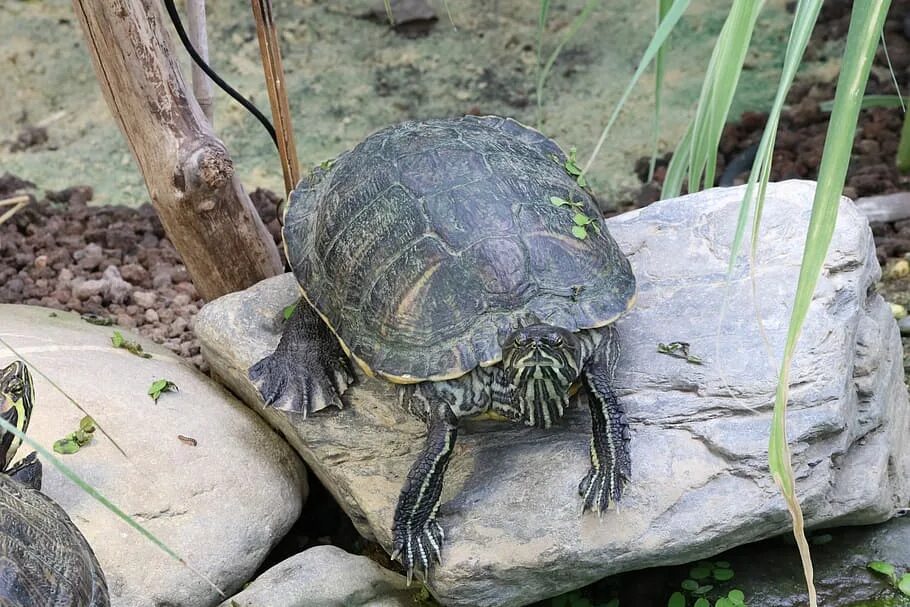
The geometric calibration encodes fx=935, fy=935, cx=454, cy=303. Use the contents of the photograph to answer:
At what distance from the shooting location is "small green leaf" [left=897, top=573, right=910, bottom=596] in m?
2.41

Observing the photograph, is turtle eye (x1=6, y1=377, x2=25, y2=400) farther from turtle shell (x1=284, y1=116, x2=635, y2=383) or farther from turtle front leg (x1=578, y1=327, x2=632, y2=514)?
turtle front leg (x1=578, y1=327, x2=632, y2=514)

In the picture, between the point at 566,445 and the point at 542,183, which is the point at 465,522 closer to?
the point at 566,445

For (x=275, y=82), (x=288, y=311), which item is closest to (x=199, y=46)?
(x=275, y=82)

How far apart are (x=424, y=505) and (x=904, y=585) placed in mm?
1269

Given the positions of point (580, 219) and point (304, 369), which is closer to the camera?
point (580, 219)

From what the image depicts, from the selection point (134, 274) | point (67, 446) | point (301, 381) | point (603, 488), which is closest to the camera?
point (603, 488)

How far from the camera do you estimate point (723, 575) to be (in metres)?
2.50

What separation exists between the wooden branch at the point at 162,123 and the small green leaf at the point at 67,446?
756 mm

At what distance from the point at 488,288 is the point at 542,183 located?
0.43 metres

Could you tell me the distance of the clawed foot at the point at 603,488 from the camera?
7.17 ft

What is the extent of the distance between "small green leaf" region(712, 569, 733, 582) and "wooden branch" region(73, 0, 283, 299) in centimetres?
180

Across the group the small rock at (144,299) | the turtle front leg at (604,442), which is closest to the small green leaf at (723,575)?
the turtle front leg at (604,442)

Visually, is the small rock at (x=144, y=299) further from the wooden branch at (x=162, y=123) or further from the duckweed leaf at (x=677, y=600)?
the duckweed leaf at (x=677, y=600)

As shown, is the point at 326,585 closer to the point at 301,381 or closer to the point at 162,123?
the point at 301,381
